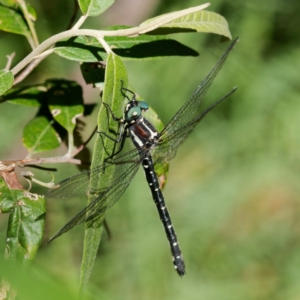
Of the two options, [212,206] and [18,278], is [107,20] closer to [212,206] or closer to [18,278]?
[212,206]

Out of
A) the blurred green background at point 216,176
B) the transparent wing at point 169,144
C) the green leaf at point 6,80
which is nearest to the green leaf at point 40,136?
the transparent wing at point 169,144

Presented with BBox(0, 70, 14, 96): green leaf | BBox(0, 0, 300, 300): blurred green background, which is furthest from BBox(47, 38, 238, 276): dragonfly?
BBox(0, 0, 300, 300): blurred green background

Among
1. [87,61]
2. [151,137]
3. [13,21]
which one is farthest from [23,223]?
[13,21]

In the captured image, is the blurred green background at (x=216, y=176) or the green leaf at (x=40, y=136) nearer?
the green leaf at (x=40, y=136)

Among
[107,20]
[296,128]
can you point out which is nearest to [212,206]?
[296,128]

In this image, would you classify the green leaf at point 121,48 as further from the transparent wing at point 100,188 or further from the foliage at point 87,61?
the transparent wing at point 100,188

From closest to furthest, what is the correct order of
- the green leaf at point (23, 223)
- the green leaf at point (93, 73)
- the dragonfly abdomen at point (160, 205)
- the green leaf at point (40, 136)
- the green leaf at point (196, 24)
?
the green leaf at point (23, 223) → the green leaf at point (196, 24) → the green leaf at point (93, 73) → the green leaf at point (40, 136) → the dragonfly abdomen at point (160, 205)
